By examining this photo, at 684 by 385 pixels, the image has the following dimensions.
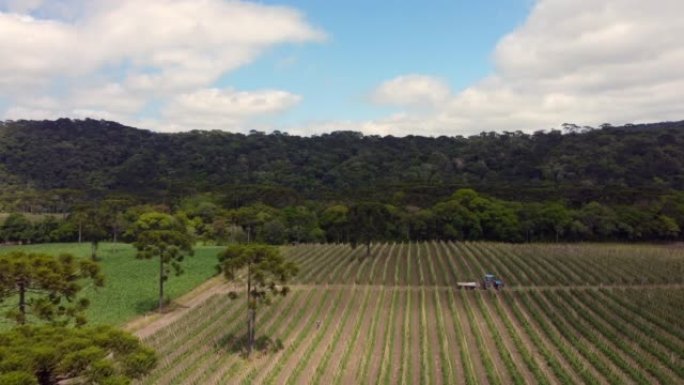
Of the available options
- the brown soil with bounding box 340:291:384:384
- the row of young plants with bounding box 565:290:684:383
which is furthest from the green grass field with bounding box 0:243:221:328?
the row of young plants with bounding box 565:290:684:383

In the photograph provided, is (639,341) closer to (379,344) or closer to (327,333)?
(379,344)

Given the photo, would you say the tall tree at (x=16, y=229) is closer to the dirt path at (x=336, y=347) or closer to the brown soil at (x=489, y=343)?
the dirt path at (x=336, y=347)

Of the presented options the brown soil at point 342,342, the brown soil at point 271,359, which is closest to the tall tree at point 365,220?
the brown soil at point 342,342

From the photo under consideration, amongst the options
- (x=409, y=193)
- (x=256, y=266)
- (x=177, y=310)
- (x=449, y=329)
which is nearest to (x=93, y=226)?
(x=177, y=310)

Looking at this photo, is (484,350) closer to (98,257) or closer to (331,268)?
(331,268)

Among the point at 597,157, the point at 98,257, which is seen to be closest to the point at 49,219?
the point at 98,257

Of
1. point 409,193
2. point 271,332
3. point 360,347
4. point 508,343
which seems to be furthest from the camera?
point 409,193
